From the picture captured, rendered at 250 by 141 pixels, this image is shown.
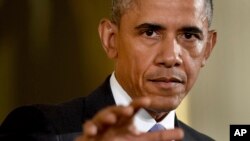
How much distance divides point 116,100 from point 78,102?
0.22ft

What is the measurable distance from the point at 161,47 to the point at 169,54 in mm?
23

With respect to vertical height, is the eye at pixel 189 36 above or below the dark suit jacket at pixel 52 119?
above

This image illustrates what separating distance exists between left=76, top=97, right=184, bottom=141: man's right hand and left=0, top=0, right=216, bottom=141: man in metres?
0.22

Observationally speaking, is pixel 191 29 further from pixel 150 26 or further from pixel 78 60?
pixel 78 60

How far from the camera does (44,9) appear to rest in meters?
1.29

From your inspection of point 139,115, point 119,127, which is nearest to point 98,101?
point 139,115

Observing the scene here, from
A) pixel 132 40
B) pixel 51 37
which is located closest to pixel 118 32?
pixel 132 40

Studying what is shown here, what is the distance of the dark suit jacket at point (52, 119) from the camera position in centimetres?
83

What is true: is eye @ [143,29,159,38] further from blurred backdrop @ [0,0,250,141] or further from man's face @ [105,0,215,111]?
blurred backdrop @ [0,0,250,141]

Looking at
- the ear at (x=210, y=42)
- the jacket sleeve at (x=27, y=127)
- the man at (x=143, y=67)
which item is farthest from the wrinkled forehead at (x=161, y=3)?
the jacket sleeve at (x=27, y=127)

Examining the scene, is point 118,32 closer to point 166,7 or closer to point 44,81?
point 166,7

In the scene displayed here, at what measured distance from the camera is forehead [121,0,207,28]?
0.88 m

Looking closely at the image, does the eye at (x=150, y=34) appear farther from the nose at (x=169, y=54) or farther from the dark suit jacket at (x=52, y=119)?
the dark suit jacket at (x=52, y=119)

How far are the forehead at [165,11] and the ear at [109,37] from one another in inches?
2.3
